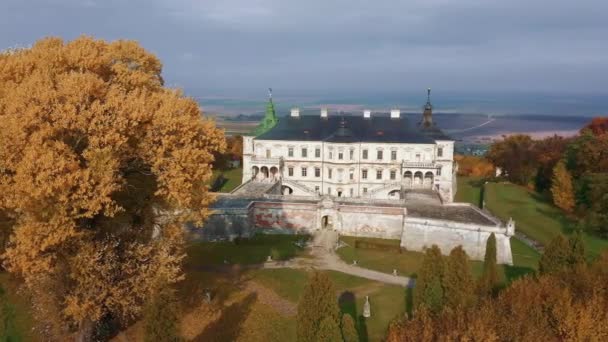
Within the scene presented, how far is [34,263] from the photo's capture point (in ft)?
59.7

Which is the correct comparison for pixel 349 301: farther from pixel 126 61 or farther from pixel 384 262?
pixel 126 61

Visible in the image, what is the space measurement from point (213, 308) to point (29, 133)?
11.7 m

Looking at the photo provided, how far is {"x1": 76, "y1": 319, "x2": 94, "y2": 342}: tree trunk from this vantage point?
65.3 feet

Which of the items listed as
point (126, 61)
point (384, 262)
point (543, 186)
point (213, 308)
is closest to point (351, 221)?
point (384, 262)

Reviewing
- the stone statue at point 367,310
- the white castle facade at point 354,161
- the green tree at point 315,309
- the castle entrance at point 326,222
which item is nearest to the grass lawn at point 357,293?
the stone statue at point 367,310

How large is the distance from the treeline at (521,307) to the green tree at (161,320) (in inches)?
286

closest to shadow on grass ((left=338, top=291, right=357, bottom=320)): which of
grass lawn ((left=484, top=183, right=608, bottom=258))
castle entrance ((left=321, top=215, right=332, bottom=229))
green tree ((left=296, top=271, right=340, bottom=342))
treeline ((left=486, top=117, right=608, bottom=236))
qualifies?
green tree ((left=296, top=271, right=340, bottom=342))

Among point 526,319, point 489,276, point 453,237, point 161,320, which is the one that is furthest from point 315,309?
point 453,237

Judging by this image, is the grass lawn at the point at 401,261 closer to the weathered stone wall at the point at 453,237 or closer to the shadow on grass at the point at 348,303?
the weathered stone wall at the point at 453,237

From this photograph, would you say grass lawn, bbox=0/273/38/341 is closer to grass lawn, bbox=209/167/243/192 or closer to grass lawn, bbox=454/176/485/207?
grass lawn, bbox=209/167/243/192

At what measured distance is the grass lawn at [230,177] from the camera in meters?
60.8

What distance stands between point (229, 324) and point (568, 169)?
143 ft

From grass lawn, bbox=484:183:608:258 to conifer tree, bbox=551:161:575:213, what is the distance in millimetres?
831

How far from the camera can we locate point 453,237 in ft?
125
